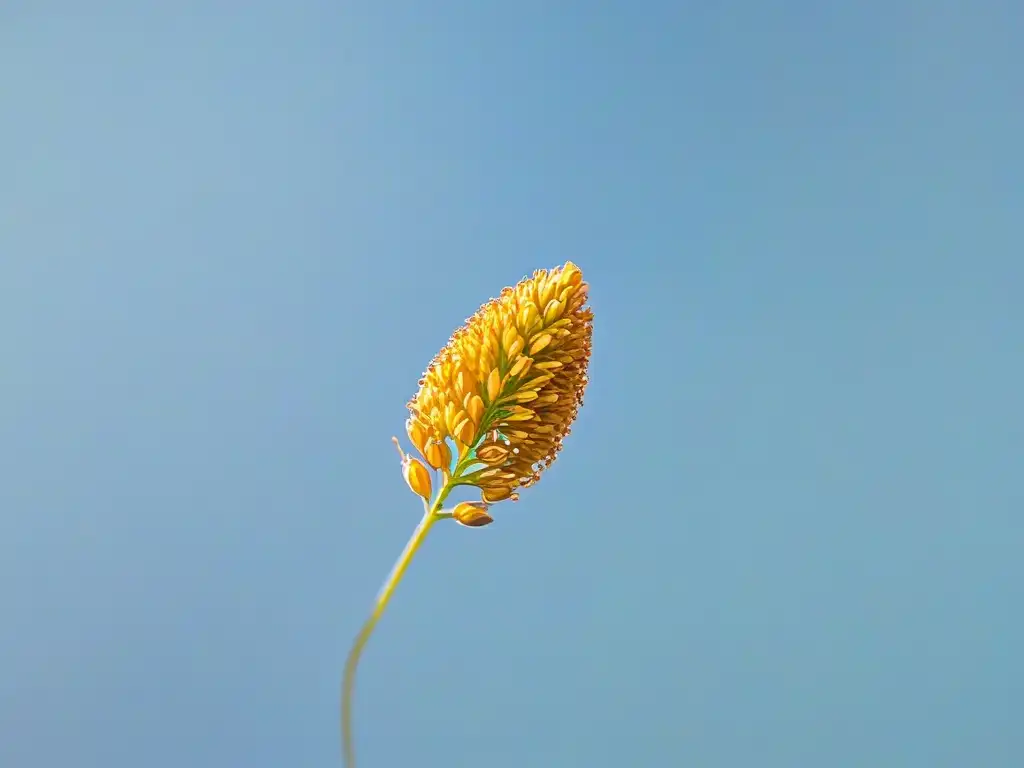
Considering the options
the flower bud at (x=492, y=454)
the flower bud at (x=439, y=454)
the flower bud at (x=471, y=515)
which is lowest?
the flower bud at (x=471, y=515)

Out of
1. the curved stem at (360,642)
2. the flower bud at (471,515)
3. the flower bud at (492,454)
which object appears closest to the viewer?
the curved stem at (360,642)

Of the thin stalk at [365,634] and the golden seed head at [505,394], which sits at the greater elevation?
the golden seed head at [505,394]

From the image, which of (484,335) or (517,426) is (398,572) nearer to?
(517,426)

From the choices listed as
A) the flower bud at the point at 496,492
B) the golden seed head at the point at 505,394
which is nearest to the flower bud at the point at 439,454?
the golden seed head at the point at 505,394

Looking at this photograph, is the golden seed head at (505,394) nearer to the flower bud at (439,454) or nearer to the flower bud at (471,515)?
the flower bud at (439,454)

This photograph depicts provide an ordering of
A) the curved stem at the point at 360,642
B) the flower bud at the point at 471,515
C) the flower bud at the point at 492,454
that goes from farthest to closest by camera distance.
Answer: the flower bud at the point at 492,454, the flower bud at the point at 471,515, the curved stem at the point at 360,642

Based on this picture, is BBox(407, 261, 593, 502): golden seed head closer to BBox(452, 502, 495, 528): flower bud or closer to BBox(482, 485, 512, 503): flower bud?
BBox(482, 485, 512, 503): flower bud

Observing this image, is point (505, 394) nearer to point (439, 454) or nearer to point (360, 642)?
point (439, 454)
